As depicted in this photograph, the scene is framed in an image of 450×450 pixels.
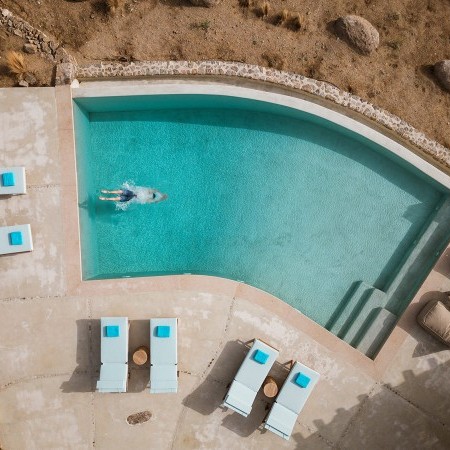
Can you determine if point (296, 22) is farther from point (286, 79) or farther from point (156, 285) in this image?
point (156, 285)

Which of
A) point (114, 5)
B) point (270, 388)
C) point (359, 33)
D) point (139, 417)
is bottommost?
point (139, 417)

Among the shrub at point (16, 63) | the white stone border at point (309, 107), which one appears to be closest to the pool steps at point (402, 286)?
the white stone border at point (309, 107)

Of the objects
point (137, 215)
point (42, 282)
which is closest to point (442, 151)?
point (137, 215)

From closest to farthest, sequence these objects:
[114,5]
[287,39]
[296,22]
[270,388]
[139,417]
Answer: [270,388] < [139,417] < [114,5] < [296,22] < [287,39]

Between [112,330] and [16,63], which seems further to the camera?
[16,63]

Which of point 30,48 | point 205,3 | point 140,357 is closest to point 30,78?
point 30,48

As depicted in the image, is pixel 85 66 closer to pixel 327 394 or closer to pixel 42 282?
pixel 42 282

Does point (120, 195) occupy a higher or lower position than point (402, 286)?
higher
